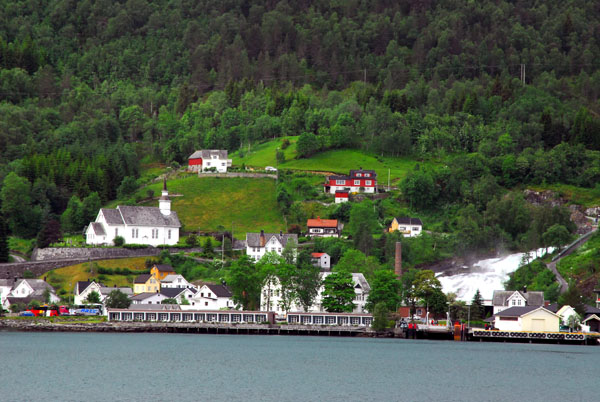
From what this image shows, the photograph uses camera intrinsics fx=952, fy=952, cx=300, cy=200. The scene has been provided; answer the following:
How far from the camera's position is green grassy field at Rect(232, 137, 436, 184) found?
162 m

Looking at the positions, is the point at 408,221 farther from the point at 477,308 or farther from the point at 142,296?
the point at 142,296

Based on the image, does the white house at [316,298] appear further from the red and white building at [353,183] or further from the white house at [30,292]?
the red and white building at [353,183]

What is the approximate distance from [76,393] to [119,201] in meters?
94.5

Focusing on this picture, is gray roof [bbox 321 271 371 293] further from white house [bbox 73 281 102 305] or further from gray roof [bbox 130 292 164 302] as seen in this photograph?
white house [bbox 73 281 102 305]

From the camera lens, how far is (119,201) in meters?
150

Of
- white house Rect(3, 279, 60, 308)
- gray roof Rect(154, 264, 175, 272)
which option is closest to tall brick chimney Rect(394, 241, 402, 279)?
gray roof Rect(154, 264, 175, 272)

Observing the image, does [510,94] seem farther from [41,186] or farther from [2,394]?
[2,394]

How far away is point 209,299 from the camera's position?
111625 mm

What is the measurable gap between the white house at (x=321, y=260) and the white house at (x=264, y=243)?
5.10 metres

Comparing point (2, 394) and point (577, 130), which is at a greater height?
point (577, 130)

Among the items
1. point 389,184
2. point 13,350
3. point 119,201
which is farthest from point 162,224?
point 13,350

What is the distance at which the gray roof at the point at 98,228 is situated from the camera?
128625 millimetres

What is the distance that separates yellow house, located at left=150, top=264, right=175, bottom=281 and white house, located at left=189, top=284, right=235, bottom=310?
24.0 ft

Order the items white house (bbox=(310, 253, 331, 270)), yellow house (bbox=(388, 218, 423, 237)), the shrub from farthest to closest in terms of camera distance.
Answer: yellow house (bbox=(388, 218, 423, 237)) < the shrub < white house (bbox=(310, 253, 331, 270))
